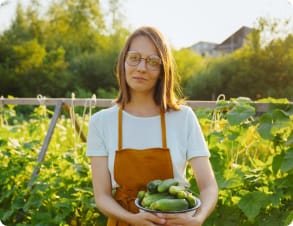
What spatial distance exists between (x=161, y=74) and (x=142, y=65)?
3.0 inches

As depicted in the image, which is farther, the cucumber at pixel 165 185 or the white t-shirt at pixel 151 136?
the white t-shirt at pixel 151 136

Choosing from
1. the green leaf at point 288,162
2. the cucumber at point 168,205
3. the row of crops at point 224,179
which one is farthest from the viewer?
the row of crops at point 224,179

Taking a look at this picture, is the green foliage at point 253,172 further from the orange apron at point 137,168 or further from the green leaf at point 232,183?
the orange apron at point 137,168

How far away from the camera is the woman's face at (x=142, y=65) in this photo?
4.04 ft

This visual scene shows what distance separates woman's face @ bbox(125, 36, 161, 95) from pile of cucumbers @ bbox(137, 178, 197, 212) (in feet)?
0.80

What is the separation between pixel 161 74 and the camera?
50.4 inches

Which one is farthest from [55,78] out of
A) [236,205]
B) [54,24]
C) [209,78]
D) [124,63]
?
[124,63]

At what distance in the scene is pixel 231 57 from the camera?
32.2ft

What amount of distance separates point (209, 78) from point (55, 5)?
4511 millimetres

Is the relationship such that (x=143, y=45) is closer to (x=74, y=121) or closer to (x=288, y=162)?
(x=288, y=162)

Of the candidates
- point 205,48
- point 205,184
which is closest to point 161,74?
point 205,184

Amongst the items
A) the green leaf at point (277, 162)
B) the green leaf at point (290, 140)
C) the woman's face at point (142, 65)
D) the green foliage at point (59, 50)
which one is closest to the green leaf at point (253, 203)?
the green leaf at point (277, 162)

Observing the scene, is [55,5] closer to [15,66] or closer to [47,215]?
[15,66]

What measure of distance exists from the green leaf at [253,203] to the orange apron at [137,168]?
885 mm
